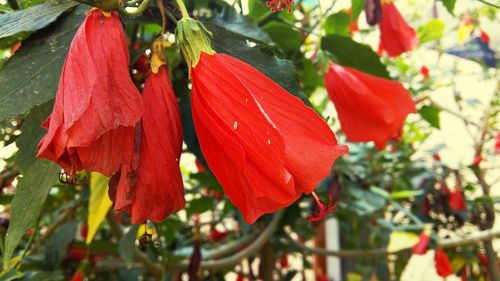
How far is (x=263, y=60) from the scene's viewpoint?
293mm

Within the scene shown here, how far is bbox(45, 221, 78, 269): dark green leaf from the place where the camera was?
22.8 inches

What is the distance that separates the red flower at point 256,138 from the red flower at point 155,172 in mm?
14

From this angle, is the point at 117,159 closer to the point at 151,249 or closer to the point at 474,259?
the point at 151,249

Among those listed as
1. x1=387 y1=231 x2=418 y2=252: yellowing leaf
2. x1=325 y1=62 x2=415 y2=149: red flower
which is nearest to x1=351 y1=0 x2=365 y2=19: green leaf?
x1=325 y1=62 x2=415 y2=149: red flower

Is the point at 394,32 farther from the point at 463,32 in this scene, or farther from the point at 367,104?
the point at 463,32

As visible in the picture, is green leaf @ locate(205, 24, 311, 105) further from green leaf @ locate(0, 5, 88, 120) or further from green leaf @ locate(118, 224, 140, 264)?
green leaf @ locate(118, 224, 140, 264)

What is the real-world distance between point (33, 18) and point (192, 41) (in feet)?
0.29

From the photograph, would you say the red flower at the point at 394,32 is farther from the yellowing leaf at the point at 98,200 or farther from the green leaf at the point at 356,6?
the yellowing leaf at the point at 98,200

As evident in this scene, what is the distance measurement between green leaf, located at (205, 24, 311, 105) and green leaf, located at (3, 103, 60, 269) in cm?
11

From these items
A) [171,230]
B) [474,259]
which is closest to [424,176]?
[474,259]

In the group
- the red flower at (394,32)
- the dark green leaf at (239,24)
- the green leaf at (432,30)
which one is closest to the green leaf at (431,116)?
the red flower at (394,32)

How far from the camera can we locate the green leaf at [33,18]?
10.0 inches

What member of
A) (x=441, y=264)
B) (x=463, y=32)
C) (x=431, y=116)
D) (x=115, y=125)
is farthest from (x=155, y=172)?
(x=463, y=32)

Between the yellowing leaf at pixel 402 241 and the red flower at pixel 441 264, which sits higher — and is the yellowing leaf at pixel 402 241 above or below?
above
